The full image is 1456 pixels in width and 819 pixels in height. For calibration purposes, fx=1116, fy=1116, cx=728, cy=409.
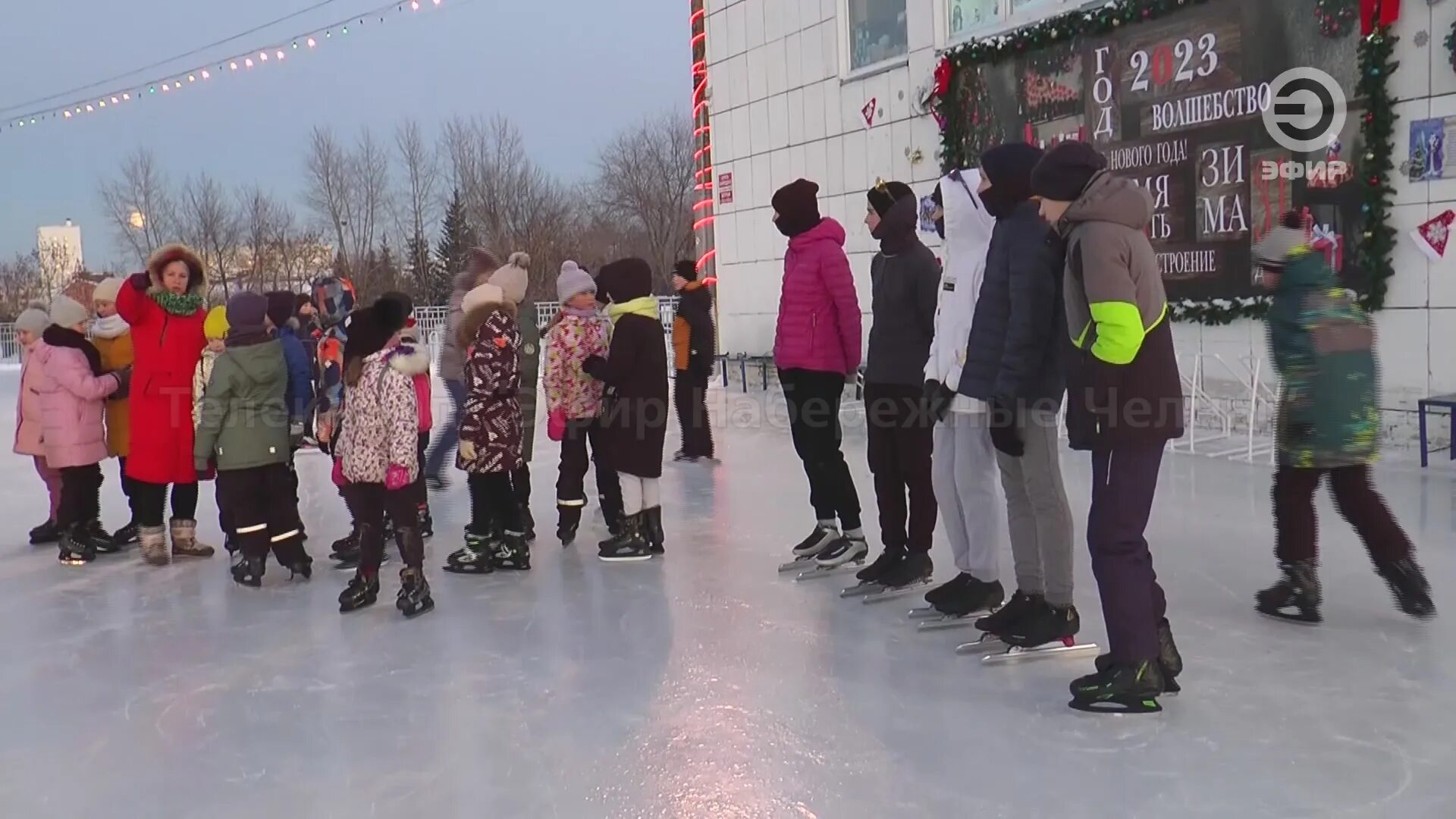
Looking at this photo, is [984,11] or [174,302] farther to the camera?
[984,11]

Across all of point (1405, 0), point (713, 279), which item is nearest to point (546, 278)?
point (713, 279)

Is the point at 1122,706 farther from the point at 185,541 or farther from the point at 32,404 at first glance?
the point at 32,404

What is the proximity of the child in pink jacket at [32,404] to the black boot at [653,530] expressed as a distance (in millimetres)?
2780

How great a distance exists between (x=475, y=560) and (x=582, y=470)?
2.10 ft

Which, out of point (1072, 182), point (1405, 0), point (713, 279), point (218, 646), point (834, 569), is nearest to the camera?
point (1072, 182)

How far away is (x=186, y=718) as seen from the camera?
3186 mm

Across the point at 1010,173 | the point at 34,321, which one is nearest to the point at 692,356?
the point at 34,321

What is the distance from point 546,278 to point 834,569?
21769mm

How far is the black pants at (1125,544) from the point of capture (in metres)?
2.88

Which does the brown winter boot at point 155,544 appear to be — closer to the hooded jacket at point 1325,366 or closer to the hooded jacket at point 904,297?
the hooded jacket at point 904,297

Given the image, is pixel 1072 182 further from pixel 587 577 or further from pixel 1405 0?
pixel 1405 0

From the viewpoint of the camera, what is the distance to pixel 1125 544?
114 inches

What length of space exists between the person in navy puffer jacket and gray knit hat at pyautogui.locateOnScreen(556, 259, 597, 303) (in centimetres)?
86

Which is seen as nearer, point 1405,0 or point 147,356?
point 147,356
